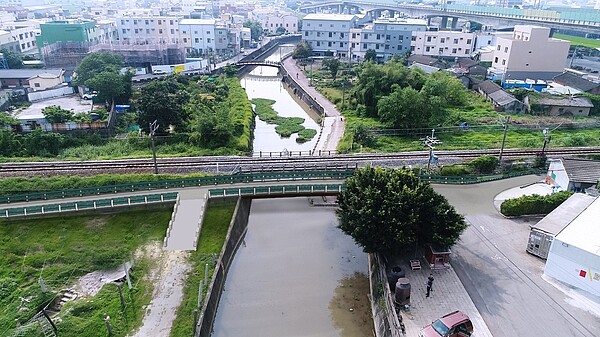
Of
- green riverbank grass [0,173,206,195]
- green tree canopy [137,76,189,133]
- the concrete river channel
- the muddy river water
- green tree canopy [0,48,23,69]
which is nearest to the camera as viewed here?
the muddy river water

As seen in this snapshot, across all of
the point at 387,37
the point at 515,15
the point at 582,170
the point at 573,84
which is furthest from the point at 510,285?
the point at 515,15

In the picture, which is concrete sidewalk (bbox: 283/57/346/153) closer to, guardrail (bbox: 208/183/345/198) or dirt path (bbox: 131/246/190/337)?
guardrail (bbox: 208/183/345/198)

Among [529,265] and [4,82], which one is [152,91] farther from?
[529,265]

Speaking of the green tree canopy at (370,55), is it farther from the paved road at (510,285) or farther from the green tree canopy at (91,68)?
the paved road at (510,285)

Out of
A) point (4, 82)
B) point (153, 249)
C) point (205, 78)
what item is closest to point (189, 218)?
point (153, 249)

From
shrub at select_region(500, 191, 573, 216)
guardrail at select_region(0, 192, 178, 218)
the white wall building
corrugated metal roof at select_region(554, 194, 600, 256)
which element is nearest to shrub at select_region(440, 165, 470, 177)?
shrub at select_region(500, 191, 573, 216)

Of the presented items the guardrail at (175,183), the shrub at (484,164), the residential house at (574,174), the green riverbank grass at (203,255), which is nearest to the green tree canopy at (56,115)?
the guardrail at (175,183)
